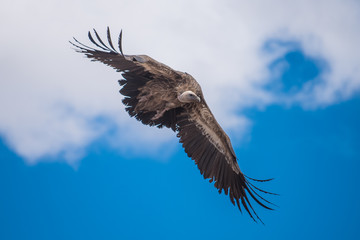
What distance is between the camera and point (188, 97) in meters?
8.59

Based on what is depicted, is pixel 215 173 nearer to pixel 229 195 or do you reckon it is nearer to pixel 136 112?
pixel 229 195

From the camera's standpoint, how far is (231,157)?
9.75 m

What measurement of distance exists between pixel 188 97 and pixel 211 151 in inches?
65.0

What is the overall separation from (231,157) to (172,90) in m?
2.11

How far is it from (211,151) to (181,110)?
113 centimetres

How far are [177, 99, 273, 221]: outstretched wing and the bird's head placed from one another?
702 mm

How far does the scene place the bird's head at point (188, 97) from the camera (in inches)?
337

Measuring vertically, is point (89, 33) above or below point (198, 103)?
below

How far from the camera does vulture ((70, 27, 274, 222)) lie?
333 inches

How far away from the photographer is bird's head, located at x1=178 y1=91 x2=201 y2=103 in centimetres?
857

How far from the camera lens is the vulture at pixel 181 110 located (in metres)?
8.46

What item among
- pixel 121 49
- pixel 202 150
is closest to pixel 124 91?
pixel 121 49

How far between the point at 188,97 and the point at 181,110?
86cm

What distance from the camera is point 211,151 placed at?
970 cm
